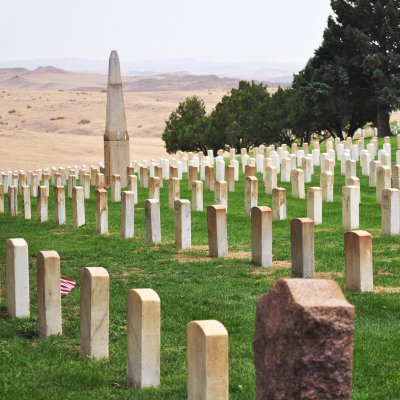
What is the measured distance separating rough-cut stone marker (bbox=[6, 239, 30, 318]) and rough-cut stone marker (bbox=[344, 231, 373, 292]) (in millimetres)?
3526

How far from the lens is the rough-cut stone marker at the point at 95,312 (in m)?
9.24

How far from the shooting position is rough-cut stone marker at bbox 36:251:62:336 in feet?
33.6

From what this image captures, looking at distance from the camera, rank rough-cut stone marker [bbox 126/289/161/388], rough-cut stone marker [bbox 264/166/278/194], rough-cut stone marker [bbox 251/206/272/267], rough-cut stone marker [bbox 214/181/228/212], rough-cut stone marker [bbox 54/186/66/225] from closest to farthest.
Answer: rough-cut stone marker [bbox 126/289/161/388]
rough-cut stone marker [bbox 251/206/272/267]
rough-cut stone marker [bbox 54/186/66/225]
rough-cut stone marker [bbox 214/181/228/212]
rough-cut stone marker [bbox 264/166/278/194]

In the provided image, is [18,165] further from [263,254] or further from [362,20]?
[263,254]

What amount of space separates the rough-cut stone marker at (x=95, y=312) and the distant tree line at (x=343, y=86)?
1617 inches

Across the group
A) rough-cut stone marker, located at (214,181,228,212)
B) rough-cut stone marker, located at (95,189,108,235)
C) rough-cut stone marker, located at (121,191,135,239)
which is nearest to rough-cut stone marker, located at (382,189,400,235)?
rough-cut stone marker, located at (121,191,135,239)

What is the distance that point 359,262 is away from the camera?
1240 centimetres

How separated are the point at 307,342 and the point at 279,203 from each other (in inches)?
563

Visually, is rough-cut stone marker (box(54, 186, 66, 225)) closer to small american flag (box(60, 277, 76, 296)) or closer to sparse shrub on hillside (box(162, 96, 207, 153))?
small american flag (box(60, 277, 76, 296))

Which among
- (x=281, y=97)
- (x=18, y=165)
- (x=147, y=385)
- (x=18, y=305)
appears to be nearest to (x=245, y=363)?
(x=147, y=385)

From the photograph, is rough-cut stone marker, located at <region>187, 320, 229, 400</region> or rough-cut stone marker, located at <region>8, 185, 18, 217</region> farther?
rough-cut stone marker, located at <region>8, 185, 18, 217</region>

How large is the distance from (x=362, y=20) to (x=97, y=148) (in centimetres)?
2777

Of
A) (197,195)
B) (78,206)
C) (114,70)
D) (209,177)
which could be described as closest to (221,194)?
(197,195)

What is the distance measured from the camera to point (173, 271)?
14.5 meters
